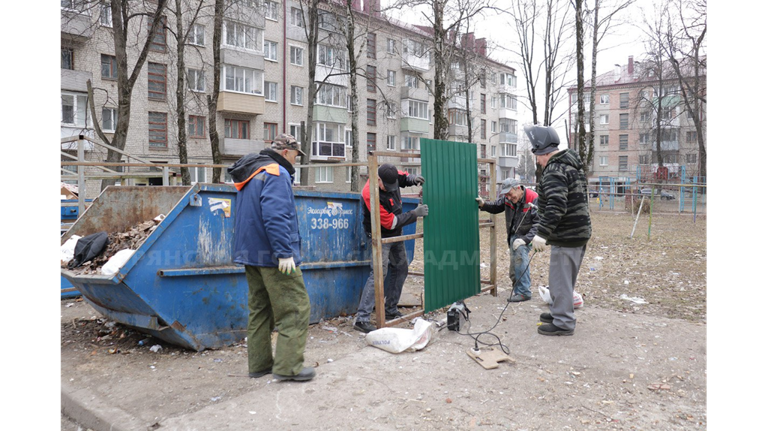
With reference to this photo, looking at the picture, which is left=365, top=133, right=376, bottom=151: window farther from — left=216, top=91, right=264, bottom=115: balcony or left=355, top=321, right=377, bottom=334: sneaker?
left=355, top=321, right=377, bottom=334: sneaker

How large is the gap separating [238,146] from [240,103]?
2.33m

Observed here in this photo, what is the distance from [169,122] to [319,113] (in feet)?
30.8

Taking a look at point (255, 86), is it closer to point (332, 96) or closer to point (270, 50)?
point (270, 50)

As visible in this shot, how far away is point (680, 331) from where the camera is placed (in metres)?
4.94

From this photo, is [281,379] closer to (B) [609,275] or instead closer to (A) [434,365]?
(A) [434,365]

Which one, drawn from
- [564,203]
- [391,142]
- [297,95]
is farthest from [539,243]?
[391,142]

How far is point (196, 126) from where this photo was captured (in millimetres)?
27609

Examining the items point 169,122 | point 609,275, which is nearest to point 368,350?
point 609,275

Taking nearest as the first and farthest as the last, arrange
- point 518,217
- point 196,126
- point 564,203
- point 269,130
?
point 564,203 < point 518,217 < point 196,126 < point 269,130

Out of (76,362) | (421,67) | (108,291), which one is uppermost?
(421,67)

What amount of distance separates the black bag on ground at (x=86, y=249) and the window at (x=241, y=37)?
77.5 feet

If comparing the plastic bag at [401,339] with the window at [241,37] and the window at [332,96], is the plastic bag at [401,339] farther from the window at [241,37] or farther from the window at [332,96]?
the window at [332,96]

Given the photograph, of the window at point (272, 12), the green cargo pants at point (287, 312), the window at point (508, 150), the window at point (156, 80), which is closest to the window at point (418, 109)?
the window at point (272, 12)
